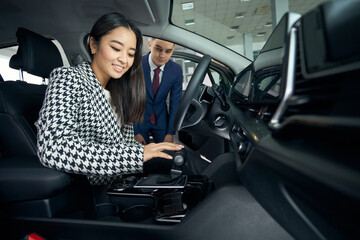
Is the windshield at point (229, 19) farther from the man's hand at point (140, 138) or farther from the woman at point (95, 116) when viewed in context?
the man's hand at point (140, 138)

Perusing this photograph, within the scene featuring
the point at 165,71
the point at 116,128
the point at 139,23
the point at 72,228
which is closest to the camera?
the point at 72,228

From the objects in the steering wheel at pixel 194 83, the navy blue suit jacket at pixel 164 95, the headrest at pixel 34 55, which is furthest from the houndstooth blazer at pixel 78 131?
the navy blue suit jacket at pixel 164 95

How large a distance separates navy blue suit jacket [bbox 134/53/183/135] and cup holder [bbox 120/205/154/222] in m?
1.22

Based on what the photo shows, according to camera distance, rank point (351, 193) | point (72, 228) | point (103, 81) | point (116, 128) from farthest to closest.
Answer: point (103, 81)
point (116, 128)
point (72, 228)
point (351, 193)

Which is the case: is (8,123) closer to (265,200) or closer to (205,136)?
(205,136)

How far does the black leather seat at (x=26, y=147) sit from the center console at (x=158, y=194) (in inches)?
7.7

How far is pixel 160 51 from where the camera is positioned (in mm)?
2053

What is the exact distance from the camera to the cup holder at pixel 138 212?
841mm

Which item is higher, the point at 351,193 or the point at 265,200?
the point at 351,193

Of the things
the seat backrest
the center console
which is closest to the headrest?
the seat backrest

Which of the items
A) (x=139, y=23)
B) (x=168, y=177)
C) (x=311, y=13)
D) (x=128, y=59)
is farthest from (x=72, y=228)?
(x=139, y=23)

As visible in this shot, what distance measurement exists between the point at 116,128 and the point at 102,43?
0.39m

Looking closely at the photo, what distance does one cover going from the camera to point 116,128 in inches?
42.3

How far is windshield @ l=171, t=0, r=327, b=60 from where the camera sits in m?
1.76
